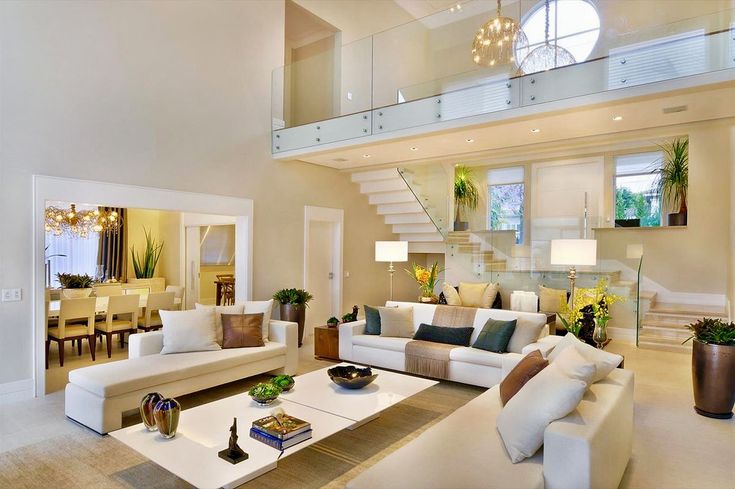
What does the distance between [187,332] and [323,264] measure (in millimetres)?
3795

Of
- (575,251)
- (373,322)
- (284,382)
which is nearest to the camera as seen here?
(284,382)

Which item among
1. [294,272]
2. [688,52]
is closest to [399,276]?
[294,272]

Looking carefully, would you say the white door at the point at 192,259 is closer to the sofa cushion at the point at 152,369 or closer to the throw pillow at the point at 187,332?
the throw pillow at the point at 187,332

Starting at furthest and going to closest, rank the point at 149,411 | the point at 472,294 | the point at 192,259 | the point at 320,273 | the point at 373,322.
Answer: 1. the point at 192,259
2. the point at 320,273
3. the point at 472,294
4. the point at 373,322
5. the point at 149,411

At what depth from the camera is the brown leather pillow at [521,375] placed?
2.79 meters

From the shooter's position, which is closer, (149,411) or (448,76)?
(149,411)

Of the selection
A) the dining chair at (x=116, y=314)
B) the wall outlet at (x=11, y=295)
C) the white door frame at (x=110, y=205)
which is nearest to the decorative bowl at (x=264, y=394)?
the white door frame at (x=110, y=205)

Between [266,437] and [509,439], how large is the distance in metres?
1.33

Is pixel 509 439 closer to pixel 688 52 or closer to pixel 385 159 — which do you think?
pixel 688 52

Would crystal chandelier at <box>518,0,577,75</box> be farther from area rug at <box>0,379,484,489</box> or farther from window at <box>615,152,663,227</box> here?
window at <box>615,152,663,227</box>

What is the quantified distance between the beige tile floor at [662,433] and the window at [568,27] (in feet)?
11.3

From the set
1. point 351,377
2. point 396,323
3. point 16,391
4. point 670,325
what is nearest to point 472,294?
point 396,323

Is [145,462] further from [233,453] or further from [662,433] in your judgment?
[662,433]

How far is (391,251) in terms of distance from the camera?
6.36 m
